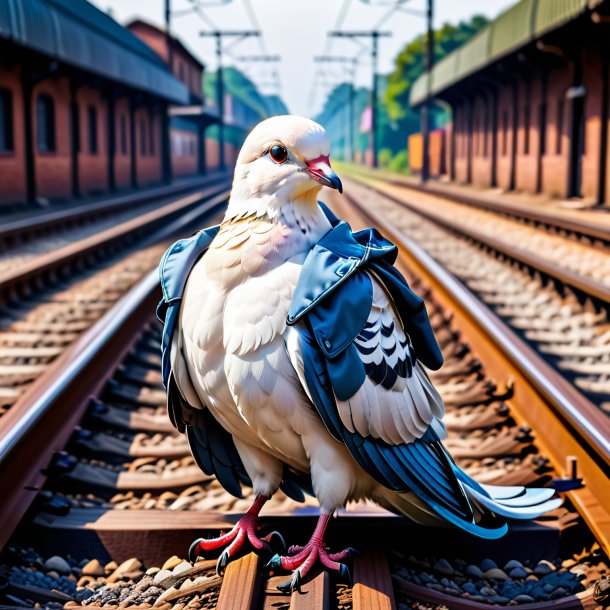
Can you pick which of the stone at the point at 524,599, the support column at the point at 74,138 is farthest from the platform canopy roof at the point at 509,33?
the stone at the point at 524,599

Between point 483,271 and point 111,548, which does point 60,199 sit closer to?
point 483,271

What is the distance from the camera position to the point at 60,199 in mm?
23484

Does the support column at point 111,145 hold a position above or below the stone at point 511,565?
above

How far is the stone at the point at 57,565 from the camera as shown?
2609 mm

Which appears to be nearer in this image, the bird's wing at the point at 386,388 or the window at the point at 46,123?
the bird's wing at the point at 386,388

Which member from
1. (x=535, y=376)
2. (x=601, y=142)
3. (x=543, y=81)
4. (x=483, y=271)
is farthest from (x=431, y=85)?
(x=535, y=376)

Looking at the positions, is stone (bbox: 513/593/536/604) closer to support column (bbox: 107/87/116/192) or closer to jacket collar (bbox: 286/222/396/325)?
jacket collar (bbox: 286/222/396/325)

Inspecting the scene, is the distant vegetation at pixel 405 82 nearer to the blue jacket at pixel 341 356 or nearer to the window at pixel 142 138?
the window at pixel 142 138

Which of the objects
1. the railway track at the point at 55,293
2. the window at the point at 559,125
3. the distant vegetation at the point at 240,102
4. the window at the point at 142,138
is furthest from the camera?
the distant vegetation at the point at 240,102

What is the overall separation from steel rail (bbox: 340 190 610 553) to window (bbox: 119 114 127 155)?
2808 cm

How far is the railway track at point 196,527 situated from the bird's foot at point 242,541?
43 mm

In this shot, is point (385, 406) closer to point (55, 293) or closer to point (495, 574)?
point (495, 574)

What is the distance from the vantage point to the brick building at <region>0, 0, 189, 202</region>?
18.2 m

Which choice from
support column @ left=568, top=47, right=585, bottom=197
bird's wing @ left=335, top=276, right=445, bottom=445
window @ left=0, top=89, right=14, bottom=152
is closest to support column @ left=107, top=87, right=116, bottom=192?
window @ left=0, top=89, right=14, bottom=152
